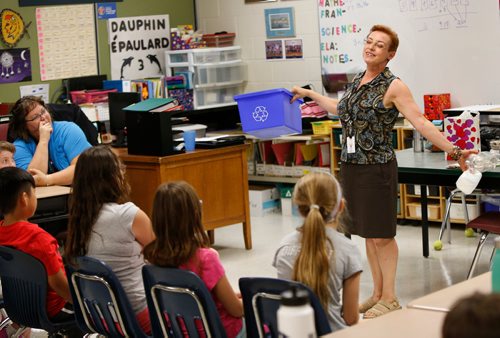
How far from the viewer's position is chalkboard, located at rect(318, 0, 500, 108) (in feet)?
21.9

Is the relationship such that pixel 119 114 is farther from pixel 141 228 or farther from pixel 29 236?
pixel 141 228

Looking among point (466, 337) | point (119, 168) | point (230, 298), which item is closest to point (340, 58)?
point (119, 168)

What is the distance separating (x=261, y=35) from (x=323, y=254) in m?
5.45

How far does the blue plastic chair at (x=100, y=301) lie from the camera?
3469 mm

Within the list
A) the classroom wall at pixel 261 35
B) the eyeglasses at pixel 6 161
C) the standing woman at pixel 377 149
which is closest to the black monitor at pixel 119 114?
the eyeglasses at pixel 6 161

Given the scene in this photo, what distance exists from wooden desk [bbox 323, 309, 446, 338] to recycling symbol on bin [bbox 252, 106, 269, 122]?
3.05m

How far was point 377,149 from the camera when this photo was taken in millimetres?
4770

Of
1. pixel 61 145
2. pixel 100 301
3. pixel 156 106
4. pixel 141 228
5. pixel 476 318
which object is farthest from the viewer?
pixel 156 106

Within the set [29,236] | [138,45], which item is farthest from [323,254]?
[138,45]

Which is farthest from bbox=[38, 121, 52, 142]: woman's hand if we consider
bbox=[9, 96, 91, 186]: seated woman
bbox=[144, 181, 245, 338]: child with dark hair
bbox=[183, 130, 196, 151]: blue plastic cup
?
bbox=[144, 181, 245, 338]: child with dark hair

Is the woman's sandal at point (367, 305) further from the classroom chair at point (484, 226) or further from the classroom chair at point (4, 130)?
the classroom chair at point (4, 130)

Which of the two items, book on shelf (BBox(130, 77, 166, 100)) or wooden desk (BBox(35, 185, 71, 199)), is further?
book on shelf (BBox(130, 77, 166, 100))

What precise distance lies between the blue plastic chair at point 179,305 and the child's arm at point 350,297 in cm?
44

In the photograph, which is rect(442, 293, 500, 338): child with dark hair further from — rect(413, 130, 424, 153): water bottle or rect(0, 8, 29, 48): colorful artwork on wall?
rect(0, 8, 29, 48): colorful artwork on wall
